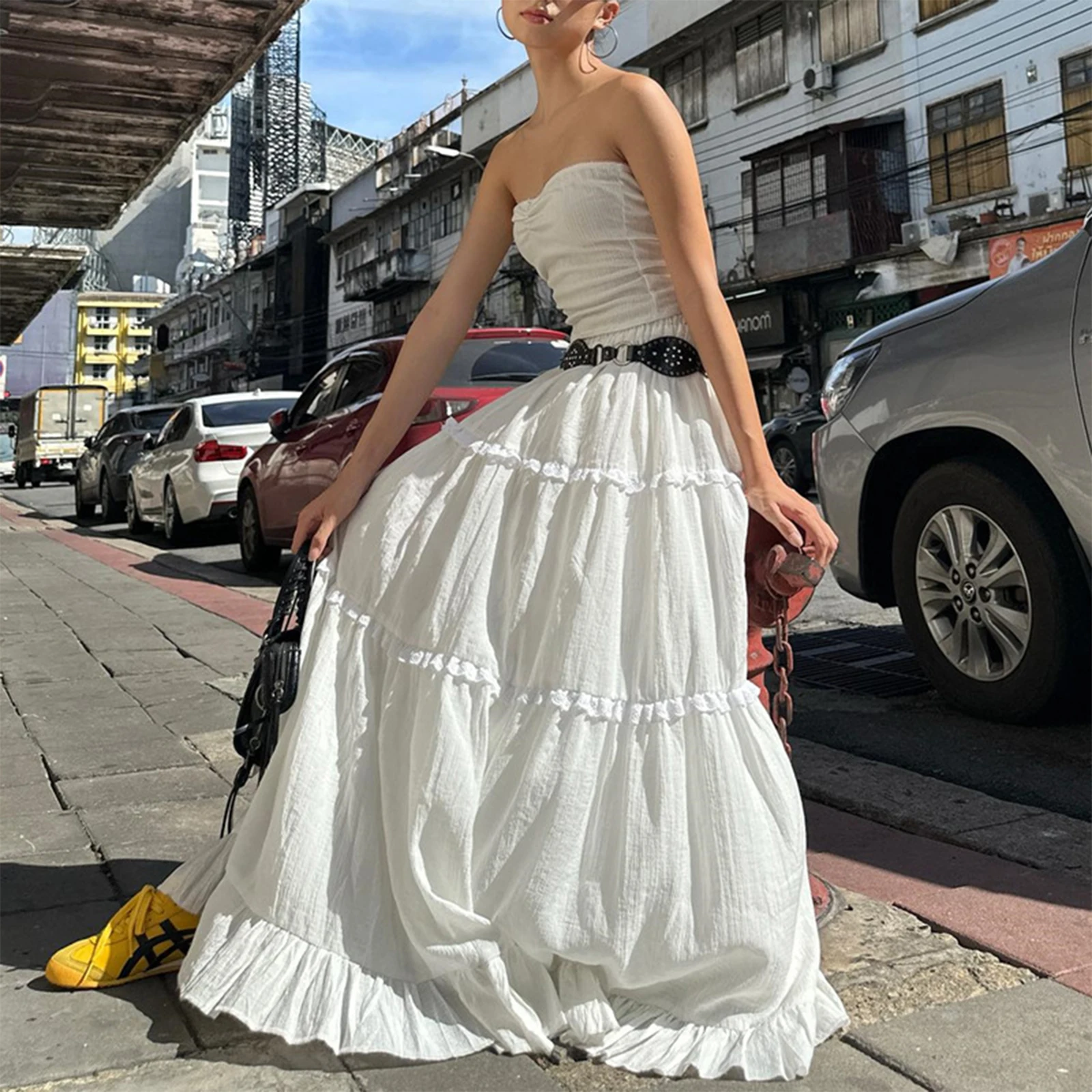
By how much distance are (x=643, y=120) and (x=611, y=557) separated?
0.73 m

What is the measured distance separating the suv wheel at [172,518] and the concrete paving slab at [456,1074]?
32.8ft

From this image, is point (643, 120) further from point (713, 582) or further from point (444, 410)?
point (444, 410)

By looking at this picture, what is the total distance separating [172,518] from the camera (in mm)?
11344

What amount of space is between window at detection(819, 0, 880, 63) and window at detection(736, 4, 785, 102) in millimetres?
1196

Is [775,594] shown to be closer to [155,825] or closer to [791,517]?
[791,517]

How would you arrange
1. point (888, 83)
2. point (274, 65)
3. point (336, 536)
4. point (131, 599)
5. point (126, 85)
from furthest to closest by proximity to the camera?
1. point (274, 65)
2. point (888, 83)
3. point (131, 599)
4. point (126, 85)
5. point (336, 536)

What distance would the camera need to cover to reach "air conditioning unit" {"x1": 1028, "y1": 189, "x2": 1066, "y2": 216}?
19.5m

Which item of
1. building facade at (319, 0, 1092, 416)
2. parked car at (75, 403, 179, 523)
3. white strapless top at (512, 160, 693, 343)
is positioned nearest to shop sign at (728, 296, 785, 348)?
building facade at (319, 0, 1092, 416)

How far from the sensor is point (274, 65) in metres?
67.9

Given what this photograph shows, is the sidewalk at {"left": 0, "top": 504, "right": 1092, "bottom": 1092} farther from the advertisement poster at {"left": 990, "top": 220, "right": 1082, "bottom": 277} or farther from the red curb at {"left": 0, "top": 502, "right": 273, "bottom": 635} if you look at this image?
the advertisement poster at {"left": 990, "top": 220, "right": 1082, "bottom": 277}

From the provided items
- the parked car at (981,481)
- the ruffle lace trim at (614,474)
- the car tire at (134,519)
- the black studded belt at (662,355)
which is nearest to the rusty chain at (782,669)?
the ruffle lace trim at (614,474)

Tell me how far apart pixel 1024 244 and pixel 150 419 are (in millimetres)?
14980

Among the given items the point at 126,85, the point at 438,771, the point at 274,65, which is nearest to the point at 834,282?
the point at 126,85

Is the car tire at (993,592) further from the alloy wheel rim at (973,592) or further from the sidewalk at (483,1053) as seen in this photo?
the sidewalk at (483,1053)
